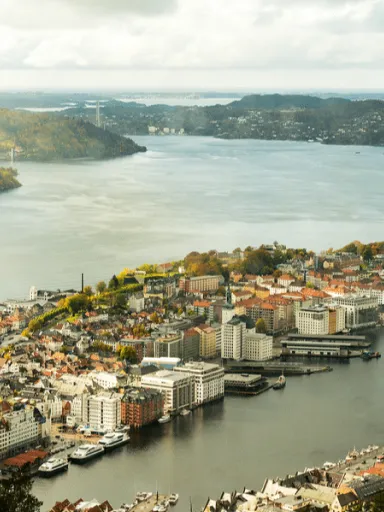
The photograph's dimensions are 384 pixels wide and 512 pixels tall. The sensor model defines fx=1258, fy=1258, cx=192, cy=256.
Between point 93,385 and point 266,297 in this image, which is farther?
point 266,297

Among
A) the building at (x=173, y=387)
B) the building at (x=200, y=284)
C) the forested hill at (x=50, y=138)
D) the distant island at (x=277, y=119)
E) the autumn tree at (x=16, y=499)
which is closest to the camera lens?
the autumn tree at (x=16, y=499)

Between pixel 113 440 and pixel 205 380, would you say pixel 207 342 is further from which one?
pixel 113 440

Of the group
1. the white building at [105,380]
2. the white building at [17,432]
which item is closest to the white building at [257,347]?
the white building at [105,380]

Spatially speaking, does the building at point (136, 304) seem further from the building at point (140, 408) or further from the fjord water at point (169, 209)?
the building at point (140, 408)

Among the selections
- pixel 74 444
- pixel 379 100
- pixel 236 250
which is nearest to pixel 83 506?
pixel 74 444

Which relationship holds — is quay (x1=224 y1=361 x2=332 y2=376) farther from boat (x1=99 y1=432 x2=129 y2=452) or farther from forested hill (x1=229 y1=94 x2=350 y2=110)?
forested hill (x1=229 y1=94 x2=350 y2=110)

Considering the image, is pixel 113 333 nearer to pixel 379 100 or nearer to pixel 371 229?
pixel 371 229
